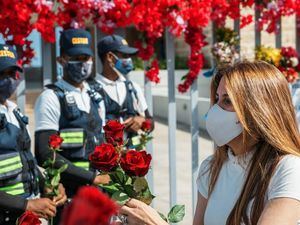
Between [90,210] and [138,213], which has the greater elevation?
[90,210]

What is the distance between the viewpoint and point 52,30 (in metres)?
3.75

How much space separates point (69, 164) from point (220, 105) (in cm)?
145

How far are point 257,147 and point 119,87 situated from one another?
6.62 feet

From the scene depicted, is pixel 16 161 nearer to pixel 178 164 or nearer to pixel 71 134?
pixel 71 134

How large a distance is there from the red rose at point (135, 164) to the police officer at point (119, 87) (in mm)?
2057

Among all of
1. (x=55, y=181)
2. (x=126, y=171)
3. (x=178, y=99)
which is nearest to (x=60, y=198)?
(x=55, y=181)

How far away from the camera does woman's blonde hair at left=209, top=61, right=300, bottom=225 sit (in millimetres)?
1843

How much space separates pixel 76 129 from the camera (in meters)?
3.33

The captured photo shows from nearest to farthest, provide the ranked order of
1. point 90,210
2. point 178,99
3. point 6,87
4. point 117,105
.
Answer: point 90,210
point 6,87
point 117,105
point 178,99

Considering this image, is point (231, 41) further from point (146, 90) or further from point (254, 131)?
point (254, 131)

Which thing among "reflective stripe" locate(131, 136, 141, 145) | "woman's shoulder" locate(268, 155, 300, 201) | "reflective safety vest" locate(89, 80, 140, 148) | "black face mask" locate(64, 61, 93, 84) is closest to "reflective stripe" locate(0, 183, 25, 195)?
"black face mask" locate(64, 61, 93, 84)

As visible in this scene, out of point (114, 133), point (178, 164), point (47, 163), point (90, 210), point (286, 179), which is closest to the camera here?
point (90, 210)

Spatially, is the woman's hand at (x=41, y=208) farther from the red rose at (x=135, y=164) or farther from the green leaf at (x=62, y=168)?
the red rose at (x=135, y=164)

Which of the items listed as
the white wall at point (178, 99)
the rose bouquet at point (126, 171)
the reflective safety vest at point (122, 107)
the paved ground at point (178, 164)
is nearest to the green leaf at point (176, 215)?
the rose bouquet at point (126, 171)
